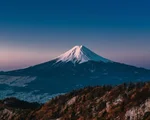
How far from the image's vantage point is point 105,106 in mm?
150250

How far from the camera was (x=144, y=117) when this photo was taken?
390ft

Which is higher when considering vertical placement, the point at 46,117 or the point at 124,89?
the point at 124,89

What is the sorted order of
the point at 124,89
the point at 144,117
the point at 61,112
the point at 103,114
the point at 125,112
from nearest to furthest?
the point at 144,117, the point at 125,112, the point at 103,114, the point at 124,89, the point at 61,112

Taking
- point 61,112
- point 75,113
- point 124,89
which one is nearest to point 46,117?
point 61,112

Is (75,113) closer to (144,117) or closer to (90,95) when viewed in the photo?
(90,95)

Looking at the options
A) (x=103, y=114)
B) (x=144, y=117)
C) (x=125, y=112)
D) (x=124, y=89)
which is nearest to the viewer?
(x=144, y=117)

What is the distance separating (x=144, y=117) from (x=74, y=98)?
237 feet

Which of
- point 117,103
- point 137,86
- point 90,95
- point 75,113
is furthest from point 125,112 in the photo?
point 90,95

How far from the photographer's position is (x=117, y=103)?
14412 cm

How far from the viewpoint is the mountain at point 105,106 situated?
12575 centimetres

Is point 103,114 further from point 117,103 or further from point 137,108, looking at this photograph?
point 137,108

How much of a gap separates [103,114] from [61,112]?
1615 inches

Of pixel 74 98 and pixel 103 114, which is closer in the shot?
pixel 103 114

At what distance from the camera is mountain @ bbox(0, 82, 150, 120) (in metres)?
126
